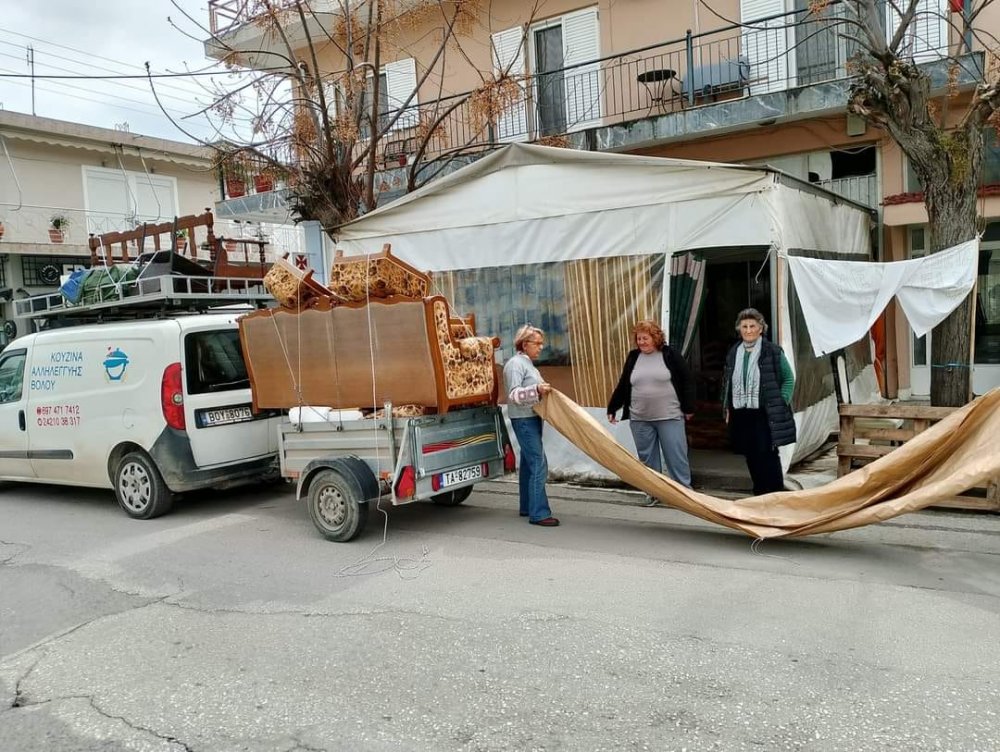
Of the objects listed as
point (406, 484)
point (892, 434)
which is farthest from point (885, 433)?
point (406, 484)

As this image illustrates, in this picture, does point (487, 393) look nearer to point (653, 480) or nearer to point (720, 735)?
point (653, 480)

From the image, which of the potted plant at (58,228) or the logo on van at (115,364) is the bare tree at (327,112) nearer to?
the logo on van at (115,364)

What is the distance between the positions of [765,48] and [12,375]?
1089 centimetres

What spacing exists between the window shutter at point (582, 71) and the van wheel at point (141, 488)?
903 cm

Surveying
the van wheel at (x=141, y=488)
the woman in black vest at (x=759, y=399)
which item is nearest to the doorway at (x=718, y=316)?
the woman in black vest at (x=759, y=399)

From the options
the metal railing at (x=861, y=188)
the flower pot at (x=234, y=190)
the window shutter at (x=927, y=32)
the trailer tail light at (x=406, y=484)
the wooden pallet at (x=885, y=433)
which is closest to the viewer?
the trailer tail light at (x=406, y=484)

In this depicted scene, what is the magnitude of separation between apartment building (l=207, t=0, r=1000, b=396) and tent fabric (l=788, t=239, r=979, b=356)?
2443 millimetres

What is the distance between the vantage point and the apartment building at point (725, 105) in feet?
36.1

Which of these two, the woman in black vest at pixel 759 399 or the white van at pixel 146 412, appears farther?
A: the white van at pixel 146 412

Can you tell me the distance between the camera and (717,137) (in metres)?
12.1

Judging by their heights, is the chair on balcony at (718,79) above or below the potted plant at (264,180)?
above

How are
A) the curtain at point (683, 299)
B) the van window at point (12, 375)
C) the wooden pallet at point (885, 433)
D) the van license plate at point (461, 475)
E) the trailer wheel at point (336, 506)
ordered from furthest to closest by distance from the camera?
the van window at point (12, 375)
the curtain at point (683, 299)
the wooden pallet at point (885, 433)
the van license plate at point (461, 475)
the trailer wheel at point (336, 506)

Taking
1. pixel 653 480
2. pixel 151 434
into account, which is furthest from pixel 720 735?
pixel 151 434

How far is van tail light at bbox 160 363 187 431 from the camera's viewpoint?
24.3 feet
